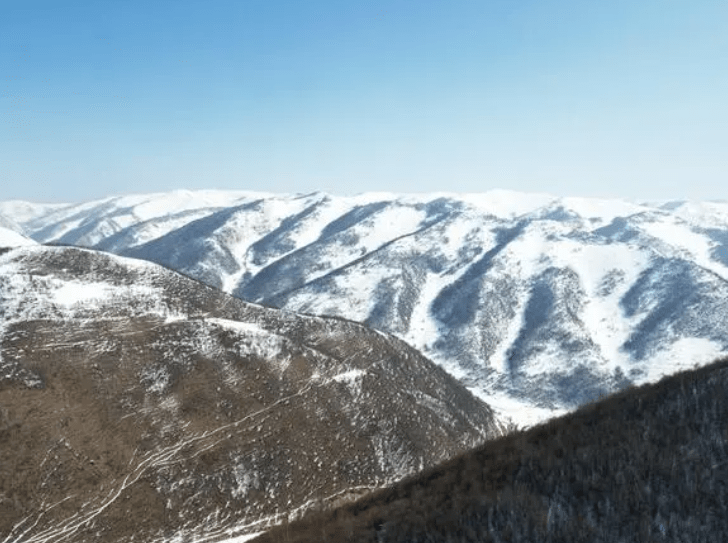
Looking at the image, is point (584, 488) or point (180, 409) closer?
point (584, 488)

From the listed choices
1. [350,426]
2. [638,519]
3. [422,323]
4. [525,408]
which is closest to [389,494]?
[638,519]

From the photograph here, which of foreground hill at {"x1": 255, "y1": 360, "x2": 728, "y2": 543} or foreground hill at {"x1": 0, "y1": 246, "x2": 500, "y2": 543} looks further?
foreground hill at {"x1": 0, "y1": 246, "x2": 500, "y2": 543}

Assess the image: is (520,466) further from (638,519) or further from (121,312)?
(121,312)

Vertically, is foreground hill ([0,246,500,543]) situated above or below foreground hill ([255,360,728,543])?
below

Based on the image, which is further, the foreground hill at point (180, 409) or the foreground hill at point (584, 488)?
the foreground hill at point (180, 409)
